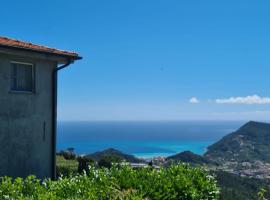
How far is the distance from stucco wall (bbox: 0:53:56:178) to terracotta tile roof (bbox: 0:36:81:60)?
367mm

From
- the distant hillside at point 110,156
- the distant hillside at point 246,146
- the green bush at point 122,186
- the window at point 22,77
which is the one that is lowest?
the distant hillside at point 246,146

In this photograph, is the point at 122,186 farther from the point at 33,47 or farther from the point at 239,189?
the point at 239,189

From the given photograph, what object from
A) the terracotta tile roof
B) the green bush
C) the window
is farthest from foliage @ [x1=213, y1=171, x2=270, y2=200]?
the green bush

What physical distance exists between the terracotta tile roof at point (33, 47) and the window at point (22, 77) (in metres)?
0.56

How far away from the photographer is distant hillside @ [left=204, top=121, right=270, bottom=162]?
12025 centimetres

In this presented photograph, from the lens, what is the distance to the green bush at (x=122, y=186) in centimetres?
576

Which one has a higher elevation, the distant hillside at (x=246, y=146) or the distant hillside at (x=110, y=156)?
the distant hillside at (x=110, y=156)

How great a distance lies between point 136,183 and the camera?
22.9 feet

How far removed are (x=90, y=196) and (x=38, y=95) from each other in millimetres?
8030

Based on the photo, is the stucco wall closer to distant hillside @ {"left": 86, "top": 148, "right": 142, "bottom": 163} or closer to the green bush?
distant hillside @ {"left": 86, "top": 148, "right": 142, "bottom": 163}

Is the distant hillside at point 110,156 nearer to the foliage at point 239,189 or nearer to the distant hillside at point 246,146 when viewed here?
the foliage at point 239,189

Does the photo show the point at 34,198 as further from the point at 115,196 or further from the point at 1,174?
the point at 1,174

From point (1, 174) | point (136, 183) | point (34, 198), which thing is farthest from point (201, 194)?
point (1, 174)

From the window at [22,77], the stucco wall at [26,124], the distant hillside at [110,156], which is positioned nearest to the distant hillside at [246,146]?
the distant hillside at [110,156]
